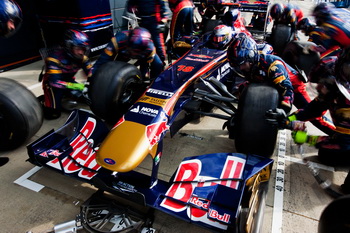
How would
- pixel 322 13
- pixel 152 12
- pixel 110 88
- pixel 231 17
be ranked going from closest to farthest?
pixel 322 13 → pixel 110 88 → pixel 152 12 → pixel 231 17

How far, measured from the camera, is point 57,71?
4031 millimetres

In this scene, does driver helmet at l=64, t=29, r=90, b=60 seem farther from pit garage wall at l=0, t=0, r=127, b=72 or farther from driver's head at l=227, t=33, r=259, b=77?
pit garage wall at l=0, t=0, r=127, b=72

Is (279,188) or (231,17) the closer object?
(279,188)

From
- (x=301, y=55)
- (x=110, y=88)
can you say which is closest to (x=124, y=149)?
(x=110, y=88)

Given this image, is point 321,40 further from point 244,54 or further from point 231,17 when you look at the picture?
point 231,17

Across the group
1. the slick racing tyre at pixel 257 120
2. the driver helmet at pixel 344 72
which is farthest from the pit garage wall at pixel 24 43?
the driver helmet at pixel 344 72

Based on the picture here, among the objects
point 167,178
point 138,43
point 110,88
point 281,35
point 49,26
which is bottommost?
point 167,178

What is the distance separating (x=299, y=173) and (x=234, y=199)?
1.42 metres

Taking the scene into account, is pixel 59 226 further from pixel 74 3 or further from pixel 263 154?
pixel 74 3

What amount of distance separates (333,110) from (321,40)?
0.76 meters

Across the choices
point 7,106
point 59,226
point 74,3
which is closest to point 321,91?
point 59,226

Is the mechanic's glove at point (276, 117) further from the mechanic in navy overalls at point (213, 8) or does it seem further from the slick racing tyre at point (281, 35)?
the mechanic in navy overalls at point (213, 8)

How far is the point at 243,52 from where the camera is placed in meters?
3.16

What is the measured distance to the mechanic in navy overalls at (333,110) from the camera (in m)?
2.32
